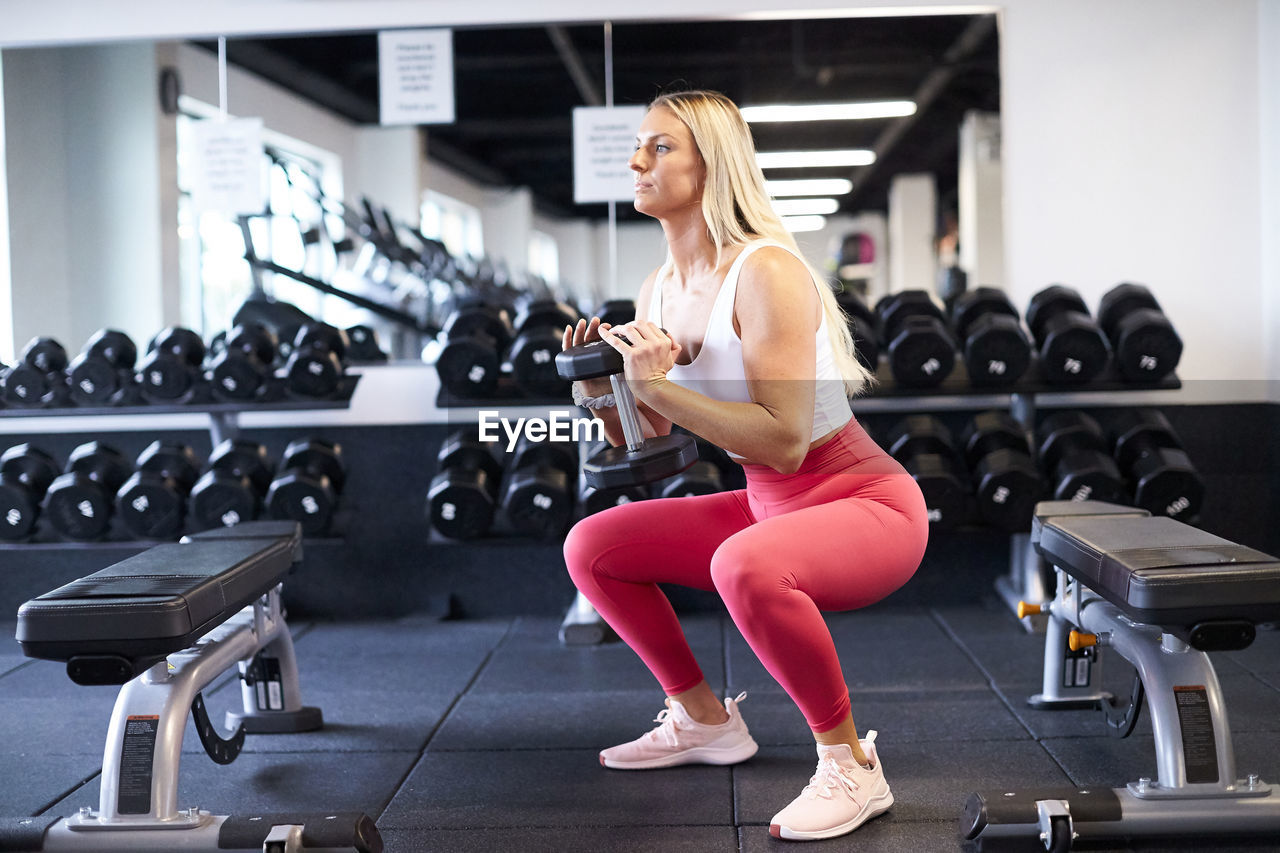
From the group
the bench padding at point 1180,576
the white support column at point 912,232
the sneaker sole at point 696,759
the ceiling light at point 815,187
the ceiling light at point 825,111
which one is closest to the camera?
the bench padding at point 1180,576

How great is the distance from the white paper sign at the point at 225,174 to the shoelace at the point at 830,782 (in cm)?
286

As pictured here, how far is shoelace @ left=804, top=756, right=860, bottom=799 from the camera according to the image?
1.79m

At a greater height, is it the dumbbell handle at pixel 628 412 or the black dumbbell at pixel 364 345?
the black dumbbell at pixel 364 345

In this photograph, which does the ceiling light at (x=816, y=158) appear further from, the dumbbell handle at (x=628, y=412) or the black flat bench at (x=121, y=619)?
the black flat bench at (x=121, y=619)

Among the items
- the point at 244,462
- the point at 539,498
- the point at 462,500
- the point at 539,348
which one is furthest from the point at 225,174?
the point at 539,498

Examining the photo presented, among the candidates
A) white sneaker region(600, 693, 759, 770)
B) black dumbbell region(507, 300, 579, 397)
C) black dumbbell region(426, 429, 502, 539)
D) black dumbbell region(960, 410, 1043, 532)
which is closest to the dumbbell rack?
black dumbbell region(426, 429, 502, 539)

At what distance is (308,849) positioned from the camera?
66.2 inches

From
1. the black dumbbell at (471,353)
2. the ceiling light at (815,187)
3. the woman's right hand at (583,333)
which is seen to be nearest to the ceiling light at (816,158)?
the ceiling light at (815,187)

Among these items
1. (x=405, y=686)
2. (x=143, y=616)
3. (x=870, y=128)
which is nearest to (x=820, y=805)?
(x=143, y=616)

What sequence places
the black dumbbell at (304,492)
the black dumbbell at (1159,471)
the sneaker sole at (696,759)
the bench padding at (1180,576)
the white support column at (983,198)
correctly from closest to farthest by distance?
the bench padding at (1180,576) < the sneaker sole at (696,759) < the black dumbbell at (1159,471) < the black dumbbell at (304,492) < the white support column at (983,198)

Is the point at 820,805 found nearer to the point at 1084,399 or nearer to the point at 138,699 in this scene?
the point at 138,699

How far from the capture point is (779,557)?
171cm

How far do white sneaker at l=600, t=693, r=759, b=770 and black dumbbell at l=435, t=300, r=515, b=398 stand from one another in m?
1.30

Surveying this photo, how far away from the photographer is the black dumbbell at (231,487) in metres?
3.09
